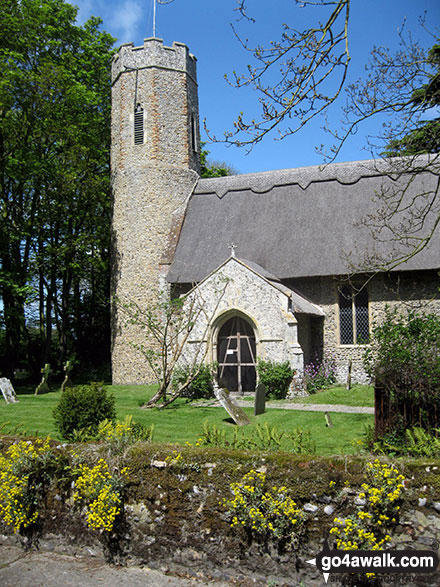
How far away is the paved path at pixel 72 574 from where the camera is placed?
5.93 metres

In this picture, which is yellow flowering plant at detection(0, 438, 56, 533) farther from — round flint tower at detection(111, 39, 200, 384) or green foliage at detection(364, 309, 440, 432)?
round flint tower at detection(111, 39, 200, 384)

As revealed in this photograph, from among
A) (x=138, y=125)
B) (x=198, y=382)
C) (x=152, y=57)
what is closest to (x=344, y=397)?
(x=198, y=382)

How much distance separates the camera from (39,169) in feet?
68.7

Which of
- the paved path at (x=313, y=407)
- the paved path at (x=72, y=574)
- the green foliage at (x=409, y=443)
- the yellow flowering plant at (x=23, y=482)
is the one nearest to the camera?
the paved path at (x=72, y=574)

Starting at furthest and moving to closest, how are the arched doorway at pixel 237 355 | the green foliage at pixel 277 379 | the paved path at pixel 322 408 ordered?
1. the arched doorway at pixel 237 355
2. the green foliage at pixel 277 379
3. the paved path at pixel 322 408

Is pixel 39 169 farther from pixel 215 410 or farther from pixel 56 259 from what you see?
pixel 215 410

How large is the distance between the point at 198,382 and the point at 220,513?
33.9ft

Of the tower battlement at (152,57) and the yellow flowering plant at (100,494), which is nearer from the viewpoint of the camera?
the yellow flowering plant at (100,494)

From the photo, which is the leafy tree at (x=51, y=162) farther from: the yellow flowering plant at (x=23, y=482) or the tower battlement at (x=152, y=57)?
the yellow flowering plant at (x=23, y=482)

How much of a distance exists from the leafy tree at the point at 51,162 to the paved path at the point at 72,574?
1412 cm

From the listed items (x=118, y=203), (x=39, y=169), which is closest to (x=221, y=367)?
(x=118, y=203)

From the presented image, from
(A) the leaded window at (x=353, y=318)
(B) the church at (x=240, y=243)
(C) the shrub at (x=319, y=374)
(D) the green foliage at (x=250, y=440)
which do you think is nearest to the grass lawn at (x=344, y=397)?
(C) the shrub at (x=319, y=374)

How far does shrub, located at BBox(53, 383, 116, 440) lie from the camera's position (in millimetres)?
9242

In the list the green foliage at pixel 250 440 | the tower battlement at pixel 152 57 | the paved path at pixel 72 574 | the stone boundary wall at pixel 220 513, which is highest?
the tower battlement at pixel 152 57
